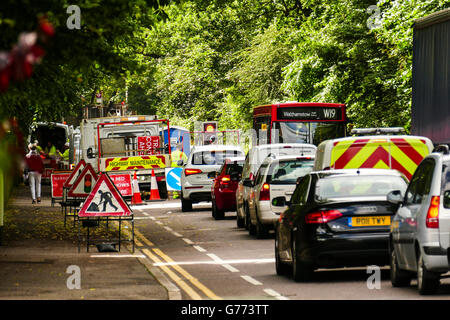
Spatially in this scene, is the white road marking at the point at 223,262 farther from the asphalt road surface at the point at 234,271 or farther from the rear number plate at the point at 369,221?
the rear number plate at the point at 369,221

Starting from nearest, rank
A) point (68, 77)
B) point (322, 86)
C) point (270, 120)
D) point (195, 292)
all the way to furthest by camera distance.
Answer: point (195, 292)
point (68, 77)
point (270, 120)
point (322, 86)

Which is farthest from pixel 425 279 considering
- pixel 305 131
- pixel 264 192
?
pixel 305 131

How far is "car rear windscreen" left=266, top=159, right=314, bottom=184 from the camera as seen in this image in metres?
20.7

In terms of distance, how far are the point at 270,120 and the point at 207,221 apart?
489cm

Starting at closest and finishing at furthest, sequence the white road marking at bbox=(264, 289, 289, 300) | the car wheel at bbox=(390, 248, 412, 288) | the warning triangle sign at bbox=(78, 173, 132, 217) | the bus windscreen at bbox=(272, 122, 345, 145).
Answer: the white road marking at bbox=(264, 289, 289, 300) → the car wheel at bbox=(390, 248, 412, 288) → the warning triangle sign at bbox=(78, 173, 132, 217) → the bus windscreen at bbox=(272, 122, 345, 145)

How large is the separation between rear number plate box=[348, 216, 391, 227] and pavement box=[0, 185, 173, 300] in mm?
2424

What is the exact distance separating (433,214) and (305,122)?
67.5 feet

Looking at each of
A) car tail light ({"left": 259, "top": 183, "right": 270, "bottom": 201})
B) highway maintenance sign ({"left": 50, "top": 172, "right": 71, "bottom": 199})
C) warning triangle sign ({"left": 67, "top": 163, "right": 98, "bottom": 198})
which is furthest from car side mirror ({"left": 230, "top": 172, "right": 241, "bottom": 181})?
warning triangle sign ({"left": 67, "top": 163, "right": 98, "bottom": 198})

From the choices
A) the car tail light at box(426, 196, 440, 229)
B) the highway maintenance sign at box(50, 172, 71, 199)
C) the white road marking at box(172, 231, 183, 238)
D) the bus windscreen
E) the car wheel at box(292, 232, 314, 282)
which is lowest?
the white road marking at box(172, 231, 183, 238)

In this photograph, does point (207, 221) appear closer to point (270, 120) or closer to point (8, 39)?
point (270, 120)

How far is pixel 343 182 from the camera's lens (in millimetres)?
13008

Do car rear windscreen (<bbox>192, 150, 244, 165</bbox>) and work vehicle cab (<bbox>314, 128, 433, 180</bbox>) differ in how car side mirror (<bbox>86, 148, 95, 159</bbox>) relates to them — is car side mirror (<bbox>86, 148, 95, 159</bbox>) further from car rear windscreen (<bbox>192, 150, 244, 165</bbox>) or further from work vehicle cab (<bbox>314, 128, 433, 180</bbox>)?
work vehicle cab (<bbox>314, 128, 433, 180</bbox>)
